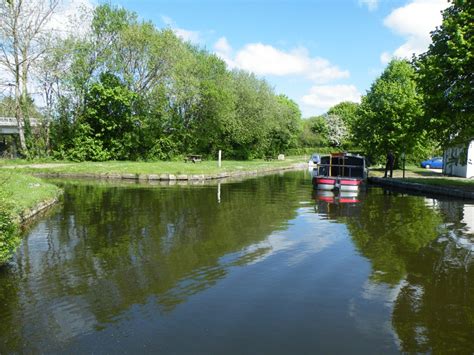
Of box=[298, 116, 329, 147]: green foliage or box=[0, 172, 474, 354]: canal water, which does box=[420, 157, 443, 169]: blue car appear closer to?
box=[0, 172, 474, 354]: canal water

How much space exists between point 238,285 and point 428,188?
21.1m

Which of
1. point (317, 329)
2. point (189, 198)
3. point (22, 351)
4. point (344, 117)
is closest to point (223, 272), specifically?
point (317, 329)

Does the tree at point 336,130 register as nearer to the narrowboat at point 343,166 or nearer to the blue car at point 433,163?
the blue car at point 433,163

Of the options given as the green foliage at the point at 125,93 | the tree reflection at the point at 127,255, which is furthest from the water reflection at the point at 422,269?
the green foliage at the point at 125,93

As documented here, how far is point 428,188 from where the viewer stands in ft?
83.4

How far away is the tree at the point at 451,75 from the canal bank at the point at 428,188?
278cm

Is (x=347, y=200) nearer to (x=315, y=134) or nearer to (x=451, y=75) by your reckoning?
(x=451, y=75)

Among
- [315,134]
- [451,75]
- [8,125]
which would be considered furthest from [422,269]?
[315,134]

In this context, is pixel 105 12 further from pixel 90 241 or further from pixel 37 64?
pixel 90 241

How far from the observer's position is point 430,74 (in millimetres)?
22062

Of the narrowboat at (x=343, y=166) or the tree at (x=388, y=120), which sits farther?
the tree at (x=388, y=120)

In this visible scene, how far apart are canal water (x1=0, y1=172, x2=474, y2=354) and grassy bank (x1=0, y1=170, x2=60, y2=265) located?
0.55 metres

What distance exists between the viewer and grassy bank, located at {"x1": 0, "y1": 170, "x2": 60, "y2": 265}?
796cm

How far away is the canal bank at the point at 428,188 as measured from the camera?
22341mm
